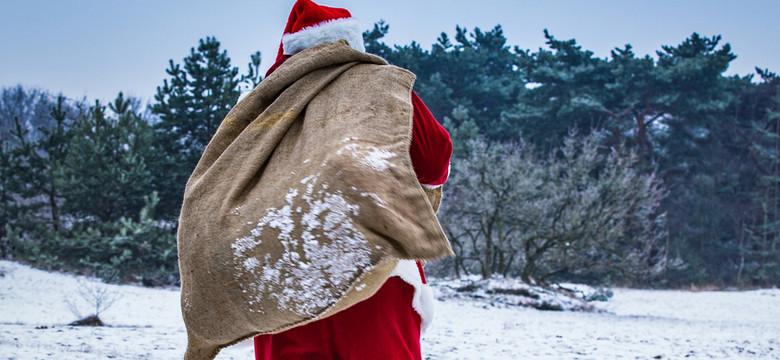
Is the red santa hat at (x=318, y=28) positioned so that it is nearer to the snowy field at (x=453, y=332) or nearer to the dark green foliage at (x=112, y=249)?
the snowy field at (x=453, y=332)

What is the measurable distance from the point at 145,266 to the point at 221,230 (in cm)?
1324

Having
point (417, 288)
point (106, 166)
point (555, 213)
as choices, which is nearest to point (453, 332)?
point (417, 288)

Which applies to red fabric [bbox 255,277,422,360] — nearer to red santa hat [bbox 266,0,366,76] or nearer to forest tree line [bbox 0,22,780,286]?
red santa hat [bbox 266,0,366,76]

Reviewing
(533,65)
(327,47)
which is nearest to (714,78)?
(533,65)

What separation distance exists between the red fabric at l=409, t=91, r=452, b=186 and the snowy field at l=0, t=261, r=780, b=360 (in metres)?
2.89

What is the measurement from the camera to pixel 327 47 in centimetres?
149

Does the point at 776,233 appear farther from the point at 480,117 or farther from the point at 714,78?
the point at 480,117

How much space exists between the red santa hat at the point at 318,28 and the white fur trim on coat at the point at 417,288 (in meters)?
0.59

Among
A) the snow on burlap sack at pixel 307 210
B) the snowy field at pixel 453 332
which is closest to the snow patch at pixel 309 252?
the snow on burlap sack at pixel 307 210

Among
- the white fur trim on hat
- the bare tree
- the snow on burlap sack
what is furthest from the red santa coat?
the bare tree

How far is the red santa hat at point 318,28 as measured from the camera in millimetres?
1585

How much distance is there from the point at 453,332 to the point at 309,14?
5933mm

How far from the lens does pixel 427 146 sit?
1.40 metres

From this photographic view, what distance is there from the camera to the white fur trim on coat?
4.51 feet
